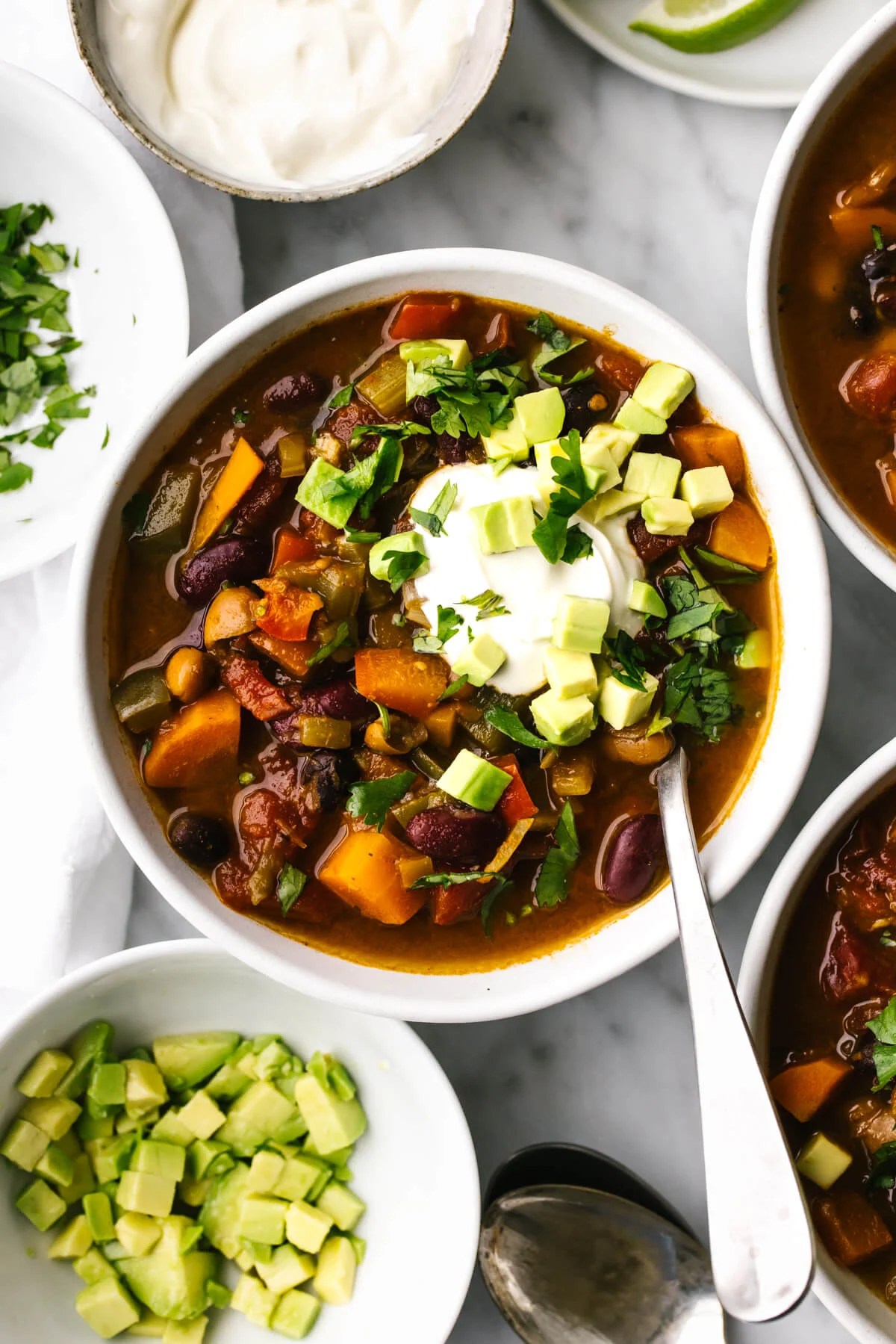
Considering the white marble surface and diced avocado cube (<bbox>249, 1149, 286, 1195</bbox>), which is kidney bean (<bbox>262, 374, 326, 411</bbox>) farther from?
diced avocado cube (<bbox>249, 1149, 286, 1195</bbox>)

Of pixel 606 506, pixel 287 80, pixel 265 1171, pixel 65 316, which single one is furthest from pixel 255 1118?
pixel 287 80

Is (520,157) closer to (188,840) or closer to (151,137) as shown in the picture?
(151,137)

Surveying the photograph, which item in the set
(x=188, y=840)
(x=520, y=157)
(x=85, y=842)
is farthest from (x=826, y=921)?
(x=520, y=157)

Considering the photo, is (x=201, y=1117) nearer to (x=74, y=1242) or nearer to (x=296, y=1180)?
(x=296, y=1180)

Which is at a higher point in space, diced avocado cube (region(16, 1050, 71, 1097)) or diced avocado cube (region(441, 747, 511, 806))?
diced avocado cube (region(441, 747, 511, 806))

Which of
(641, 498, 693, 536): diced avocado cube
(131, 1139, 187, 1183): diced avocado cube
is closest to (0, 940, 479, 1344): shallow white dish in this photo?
(131, 1139, 187, 1183): diced avocado cube

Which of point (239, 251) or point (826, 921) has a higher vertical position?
point (239, 251)
